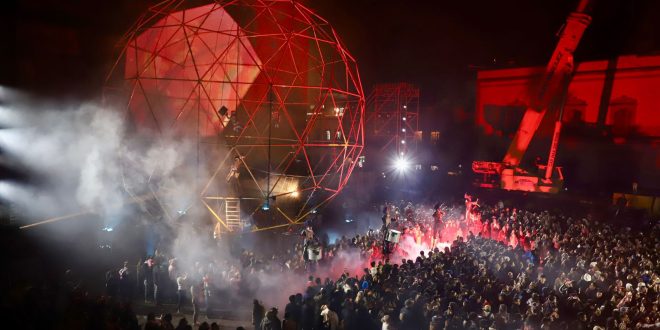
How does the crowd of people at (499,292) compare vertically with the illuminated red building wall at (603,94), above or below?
below

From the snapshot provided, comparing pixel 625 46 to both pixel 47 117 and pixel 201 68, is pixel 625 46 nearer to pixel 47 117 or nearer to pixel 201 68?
pixel 201 68

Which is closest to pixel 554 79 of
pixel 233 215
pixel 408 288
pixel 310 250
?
pixel 310 250

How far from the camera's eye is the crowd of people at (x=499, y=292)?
297 inches

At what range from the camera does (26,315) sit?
734 cm

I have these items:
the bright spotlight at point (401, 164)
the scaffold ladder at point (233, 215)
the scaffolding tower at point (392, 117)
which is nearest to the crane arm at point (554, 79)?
the bright spotlight at point (401, 164)

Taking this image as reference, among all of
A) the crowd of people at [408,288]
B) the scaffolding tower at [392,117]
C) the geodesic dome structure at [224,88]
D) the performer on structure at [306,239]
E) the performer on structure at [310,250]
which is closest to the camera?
the crowd of people at [408,288]

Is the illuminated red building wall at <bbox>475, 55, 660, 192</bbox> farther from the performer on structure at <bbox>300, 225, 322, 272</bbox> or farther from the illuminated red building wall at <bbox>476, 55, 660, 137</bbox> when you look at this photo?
the performer on structure at <bbox>300, 225, 322, 272</bbox>

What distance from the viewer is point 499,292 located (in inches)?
341

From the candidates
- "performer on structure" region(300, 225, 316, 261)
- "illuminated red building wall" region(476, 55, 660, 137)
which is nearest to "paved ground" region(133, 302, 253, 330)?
"performer on structure" region(300, 225, 316, 261)

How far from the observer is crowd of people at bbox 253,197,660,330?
754 centimetres

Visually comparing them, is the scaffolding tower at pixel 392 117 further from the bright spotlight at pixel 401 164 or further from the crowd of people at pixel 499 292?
the crowd of people at pixel 499 292

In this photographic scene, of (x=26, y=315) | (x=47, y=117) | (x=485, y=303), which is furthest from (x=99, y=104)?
(x=485, y=303)

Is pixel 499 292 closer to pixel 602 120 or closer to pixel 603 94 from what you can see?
pixel 602 120

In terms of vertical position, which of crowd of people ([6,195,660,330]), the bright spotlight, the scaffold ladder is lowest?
crowd of people ([6,195,660,330])
